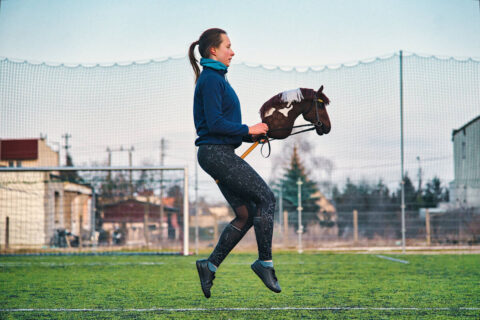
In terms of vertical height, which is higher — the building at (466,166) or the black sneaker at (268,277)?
the building at (466,166)

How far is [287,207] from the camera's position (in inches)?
532

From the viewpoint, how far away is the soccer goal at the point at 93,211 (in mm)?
13133

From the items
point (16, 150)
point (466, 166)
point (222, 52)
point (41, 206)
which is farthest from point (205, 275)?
point (16, 150)

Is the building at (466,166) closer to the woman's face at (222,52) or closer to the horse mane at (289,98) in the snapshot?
the horse mane at (289,98)

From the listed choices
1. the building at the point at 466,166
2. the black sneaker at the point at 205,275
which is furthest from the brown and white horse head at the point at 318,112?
the building at the point at 466,166

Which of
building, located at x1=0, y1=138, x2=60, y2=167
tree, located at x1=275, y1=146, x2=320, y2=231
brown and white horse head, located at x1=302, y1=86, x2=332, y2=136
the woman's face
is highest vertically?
building, located at x1=0, y1=138, x2=60, y2=167

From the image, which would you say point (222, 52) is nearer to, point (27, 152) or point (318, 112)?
point (318, 112)

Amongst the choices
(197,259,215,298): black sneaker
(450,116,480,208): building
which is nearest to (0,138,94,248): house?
(450,116,480,208): building

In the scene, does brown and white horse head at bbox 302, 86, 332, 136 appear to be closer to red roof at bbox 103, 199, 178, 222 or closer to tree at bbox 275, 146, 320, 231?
tree at bbox 275, 146, 320, 231

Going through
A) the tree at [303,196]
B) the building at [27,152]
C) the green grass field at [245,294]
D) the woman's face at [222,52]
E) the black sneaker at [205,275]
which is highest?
the building at [27,152]

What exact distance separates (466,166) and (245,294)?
34.0ft

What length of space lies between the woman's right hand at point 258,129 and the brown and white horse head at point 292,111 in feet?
0.28

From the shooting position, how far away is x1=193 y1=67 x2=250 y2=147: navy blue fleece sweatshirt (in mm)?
3195

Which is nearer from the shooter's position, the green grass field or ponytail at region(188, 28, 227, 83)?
ponytail at region(188, 28, 227, 83)
